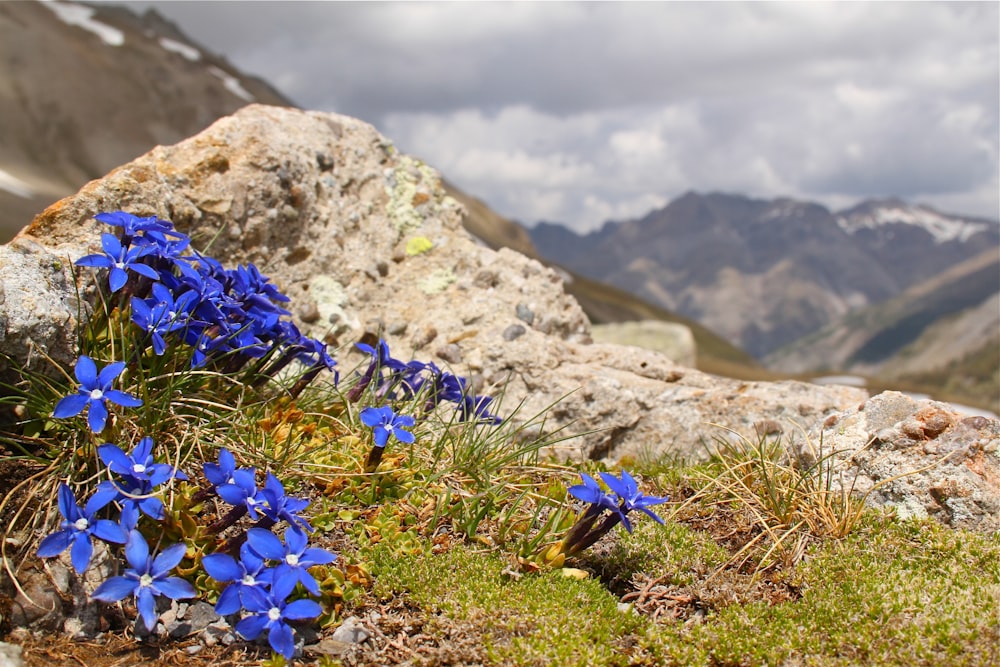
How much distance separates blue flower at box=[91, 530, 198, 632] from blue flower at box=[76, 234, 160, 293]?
1.97 meters

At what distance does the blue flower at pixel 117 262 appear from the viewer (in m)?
5.58

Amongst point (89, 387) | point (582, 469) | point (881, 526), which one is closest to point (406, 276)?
point (582, 469)

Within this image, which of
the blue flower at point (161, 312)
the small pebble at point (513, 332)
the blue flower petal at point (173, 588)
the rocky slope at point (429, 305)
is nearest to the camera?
the blue flower petal at point (173, 588)

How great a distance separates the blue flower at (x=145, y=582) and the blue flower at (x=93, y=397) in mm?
738

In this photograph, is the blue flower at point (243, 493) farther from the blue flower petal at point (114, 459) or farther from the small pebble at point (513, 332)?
the small pebble at point (513, 332)

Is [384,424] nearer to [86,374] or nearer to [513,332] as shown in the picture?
[86,374]

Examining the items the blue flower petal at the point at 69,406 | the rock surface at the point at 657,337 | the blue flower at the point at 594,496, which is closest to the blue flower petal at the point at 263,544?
the blue flower petal at the point at 69,406

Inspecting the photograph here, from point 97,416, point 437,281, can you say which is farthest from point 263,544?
point 437,281

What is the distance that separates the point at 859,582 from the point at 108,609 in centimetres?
470

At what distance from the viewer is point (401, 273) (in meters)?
10.3

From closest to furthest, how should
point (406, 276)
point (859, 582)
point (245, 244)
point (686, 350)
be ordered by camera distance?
point (859, 582) < point (245, 244) < point (406, 276) < point (686, 350)

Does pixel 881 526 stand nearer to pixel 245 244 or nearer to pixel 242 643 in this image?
pixel 242 643

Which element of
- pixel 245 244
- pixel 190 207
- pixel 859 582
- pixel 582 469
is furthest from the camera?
pixel 245 244

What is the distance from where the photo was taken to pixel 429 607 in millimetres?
4949
